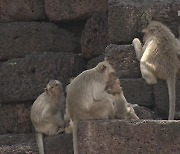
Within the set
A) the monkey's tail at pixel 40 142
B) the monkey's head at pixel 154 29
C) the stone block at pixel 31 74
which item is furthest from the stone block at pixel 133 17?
the monkey's tail at pixel 40 142

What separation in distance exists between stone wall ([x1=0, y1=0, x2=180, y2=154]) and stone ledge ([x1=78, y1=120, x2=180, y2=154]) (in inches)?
64.4

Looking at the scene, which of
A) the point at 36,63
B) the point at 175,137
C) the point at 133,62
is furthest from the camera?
the point at 36,63

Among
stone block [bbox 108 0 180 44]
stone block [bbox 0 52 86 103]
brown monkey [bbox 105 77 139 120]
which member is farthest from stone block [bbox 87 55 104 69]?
brown monkey [bbox 105 77 139 120]

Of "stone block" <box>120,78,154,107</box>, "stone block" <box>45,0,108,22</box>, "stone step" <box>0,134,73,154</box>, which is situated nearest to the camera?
"stone step" <box>0,134,73,154</box>

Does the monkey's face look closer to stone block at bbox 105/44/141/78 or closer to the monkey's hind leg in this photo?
stone block at bbox 105/44/141/78

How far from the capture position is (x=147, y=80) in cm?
1006

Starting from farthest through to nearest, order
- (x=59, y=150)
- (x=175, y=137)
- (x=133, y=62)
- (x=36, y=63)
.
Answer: (x=36, y=63) < (x=133, y=62) < (x=59, y=150) < (x=175, y=137)

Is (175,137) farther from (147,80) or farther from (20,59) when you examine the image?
(20,59)

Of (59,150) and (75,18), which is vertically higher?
(75,18)

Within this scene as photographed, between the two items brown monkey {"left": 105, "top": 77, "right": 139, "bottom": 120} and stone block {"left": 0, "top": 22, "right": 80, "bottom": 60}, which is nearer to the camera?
brown monkey {"left": 105, "top": 77, "right": 139, "bottom": 120}

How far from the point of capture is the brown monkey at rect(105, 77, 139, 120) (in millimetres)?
9234

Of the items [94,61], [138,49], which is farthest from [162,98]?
[94,61]

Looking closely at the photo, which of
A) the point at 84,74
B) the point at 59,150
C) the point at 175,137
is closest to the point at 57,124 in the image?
the point at 59,150

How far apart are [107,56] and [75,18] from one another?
189 cm
